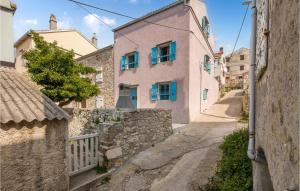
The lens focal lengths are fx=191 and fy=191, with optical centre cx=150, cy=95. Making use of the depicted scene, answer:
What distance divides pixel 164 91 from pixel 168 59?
2156 mm

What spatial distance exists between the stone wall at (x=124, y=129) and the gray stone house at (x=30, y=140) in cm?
196

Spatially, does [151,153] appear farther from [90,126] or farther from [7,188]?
[7,188]

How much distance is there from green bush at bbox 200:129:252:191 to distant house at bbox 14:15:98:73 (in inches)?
709

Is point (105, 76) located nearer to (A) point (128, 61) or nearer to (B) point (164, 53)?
(A) point (128, 61)

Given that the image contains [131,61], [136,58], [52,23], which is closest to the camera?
[136,58]

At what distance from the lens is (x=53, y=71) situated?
10.2m

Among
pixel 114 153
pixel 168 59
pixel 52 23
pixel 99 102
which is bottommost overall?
pixel 114 153

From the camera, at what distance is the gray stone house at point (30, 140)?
422cm

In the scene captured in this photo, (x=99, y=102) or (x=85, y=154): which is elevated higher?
(x=99, y=102)

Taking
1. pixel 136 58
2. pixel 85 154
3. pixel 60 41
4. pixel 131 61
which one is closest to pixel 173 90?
pixel 136 58

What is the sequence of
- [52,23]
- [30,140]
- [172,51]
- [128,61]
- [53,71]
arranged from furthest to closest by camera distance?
[52,23], [128,61], [172,51], [53,71], [30,140]

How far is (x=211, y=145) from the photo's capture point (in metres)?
7.58

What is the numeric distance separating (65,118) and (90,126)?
14.9ft

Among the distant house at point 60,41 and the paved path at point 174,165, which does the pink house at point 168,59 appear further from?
the distant house at point 60,41
